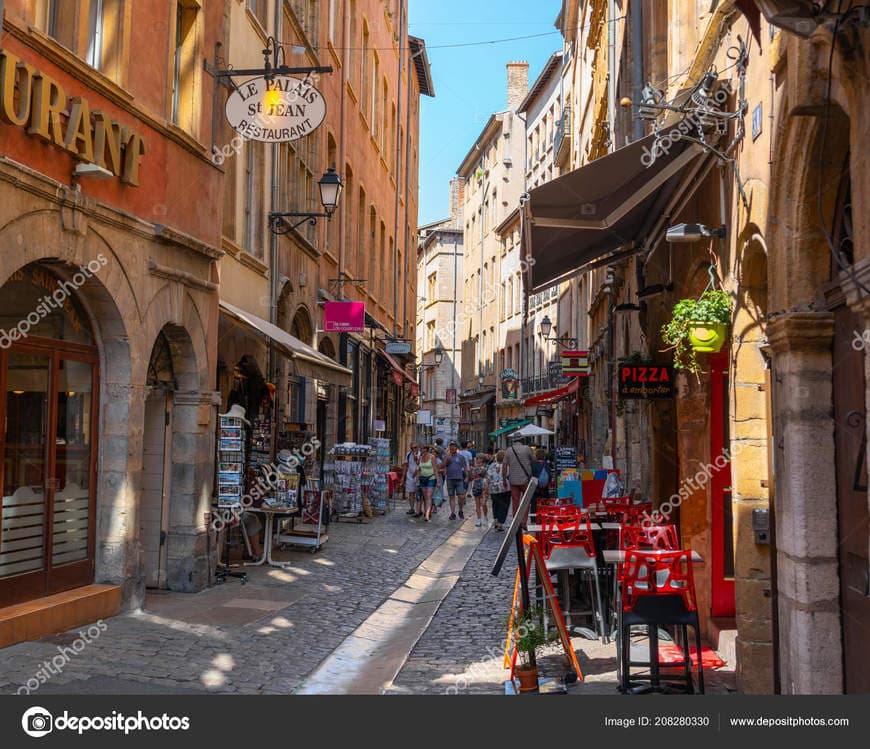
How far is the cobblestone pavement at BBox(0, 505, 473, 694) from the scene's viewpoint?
6.64 metres

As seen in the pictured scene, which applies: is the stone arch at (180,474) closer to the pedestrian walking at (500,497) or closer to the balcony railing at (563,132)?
the pedestrian walking at (500,497)

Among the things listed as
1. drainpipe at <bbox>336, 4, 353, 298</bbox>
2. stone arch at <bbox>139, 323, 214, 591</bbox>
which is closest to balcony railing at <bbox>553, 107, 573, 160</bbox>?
drainpipe at <bbox>336, 4, 353, 298</bbox>

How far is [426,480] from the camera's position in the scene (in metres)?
20.1

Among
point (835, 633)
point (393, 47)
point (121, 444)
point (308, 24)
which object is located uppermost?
point (393, 47)

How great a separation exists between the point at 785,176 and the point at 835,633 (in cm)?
263

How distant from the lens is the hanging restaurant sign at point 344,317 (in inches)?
736

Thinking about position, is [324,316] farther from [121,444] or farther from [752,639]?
[752,639]

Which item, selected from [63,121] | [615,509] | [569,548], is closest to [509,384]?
[615,509]

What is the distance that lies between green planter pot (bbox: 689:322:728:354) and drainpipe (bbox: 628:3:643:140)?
5.62 meters

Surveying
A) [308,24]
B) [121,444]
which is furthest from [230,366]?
[308,24]

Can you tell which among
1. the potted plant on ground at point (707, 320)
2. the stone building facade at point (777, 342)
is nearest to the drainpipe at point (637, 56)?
the stone building facade at point (777, 342)

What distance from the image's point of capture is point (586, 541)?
8.02 meters

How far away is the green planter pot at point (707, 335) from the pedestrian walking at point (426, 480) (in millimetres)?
13135

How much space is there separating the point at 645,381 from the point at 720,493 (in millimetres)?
1629
